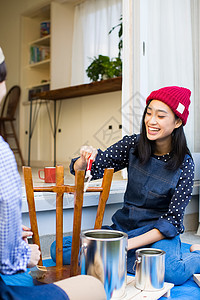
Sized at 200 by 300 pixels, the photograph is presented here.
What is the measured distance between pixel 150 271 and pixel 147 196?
1.43 ft

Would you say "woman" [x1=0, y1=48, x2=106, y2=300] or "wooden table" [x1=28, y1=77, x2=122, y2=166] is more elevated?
"wooden table" [x1=28, y1=77, x2=122, y2=166]

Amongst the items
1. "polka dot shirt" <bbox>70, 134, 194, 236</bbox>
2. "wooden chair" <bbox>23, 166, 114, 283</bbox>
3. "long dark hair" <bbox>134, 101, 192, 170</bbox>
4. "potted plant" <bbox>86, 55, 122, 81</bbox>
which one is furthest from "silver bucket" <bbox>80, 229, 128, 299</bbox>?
"potted plant" <bbox>86, 55, 122, 81</bbox>

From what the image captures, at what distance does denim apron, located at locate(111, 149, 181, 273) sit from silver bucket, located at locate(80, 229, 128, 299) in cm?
51

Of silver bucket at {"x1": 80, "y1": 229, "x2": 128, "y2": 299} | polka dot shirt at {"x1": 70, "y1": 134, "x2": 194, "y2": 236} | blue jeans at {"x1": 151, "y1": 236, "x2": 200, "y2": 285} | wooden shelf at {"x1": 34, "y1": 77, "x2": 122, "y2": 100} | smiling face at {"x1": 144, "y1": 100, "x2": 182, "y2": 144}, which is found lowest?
blue jeans at {"x1": 151, "y1": 236, "x2": 200, "y2": 285}

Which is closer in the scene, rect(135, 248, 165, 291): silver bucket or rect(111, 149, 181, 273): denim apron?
rect(135, 248, 165, 291): silver bucket

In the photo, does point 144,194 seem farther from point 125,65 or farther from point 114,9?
point 114,9

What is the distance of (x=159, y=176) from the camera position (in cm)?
164

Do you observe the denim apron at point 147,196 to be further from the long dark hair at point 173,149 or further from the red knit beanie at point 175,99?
the red knit beanie at point 175,99

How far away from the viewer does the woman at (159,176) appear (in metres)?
1.52

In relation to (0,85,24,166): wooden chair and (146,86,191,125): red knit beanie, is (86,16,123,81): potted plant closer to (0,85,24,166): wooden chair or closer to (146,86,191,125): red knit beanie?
(0,85,24,166): wooden chair

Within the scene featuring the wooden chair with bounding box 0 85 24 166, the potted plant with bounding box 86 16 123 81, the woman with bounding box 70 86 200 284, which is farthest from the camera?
the wooden chair with bounding box 0 85 24 166

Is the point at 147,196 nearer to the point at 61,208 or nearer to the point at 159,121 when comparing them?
the point at 159,121

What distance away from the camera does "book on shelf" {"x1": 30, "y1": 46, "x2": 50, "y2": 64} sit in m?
5.22

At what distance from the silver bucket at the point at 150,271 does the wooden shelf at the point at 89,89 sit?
228 cm
